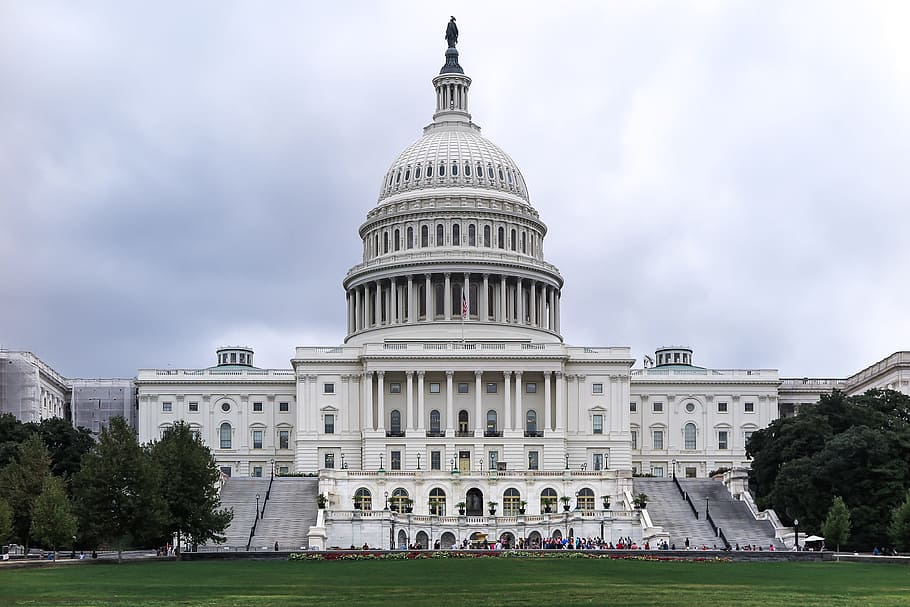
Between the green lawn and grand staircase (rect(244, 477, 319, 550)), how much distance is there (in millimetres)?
31072

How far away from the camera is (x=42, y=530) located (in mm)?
88875

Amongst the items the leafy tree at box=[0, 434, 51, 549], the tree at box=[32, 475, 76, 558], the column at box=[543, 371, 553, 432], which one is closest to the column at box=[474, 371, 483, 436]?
the column at box=[543, 371, 553, 432]

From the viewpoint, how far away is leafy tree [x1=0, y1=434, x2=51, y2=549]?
A: 316 feet

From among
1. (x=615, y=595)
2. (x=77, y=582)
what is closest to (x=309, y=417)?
(x=77, y=582)

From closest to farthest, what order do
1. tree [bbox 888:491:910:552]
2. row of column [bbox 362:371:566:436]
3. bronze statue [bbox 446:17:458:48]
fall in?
tree [bbox 888:491:910:552]
row of column [bbox 362:371:566:436]
bronze statue [bbox 446:17:458:48]

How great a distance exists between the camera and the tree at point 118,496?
91.9 metres

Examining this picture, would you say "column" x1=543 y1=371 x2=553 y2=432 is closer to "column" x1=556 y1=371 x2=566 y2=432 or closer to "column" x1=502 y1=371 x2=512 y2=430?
"column" x1=556 y1=371 x2=566 y2=432

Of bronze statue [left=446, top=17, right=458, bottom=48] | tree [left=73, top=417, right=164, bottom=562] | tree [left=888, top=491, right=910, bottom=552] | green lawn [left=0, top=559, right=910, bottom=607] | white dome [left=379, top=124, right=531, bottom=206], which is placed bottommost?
green lawn [left=0, top=559, right=910, bottom=607]

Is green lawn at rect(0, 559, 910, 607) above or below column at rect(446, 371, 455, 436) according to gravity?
below

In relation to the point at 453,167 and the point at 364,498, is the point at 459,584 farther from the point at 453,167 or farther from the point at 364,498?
the point at 453,167

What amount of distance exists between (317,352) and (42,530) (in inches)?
2707

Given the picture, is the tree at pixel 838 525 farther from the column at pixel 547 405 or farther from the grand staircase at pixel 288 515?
the column at pixel 547 405

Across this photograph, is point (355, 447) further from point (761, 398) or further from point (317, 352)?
point (761, 398)

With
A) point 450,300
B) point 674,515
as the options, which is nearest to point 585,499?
point 674,515
